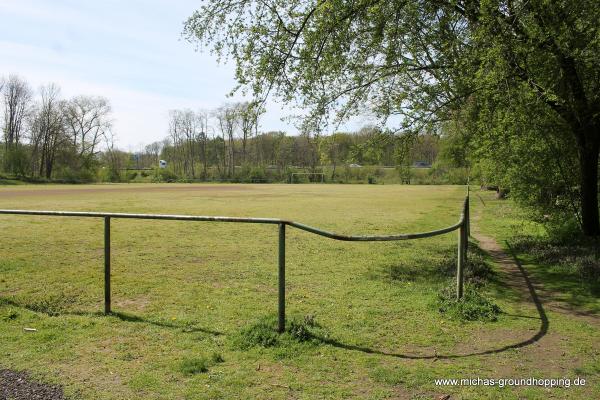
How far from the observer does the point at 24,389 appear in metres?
4.05

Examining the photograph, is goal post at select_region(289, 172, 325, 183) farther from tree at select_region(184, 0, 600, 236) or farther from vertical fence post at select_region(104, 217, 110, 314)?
vertical fence post at select_region(104, 217, 110, 314)

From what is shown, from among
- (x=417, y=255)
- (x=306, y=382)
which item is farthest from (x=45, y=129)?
(x=306, y=382)

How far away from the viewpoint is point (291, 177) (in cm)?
10556

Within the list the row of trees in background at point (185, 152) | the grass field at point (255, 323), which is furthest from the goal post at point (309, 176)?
the grass field at point (255, 323)

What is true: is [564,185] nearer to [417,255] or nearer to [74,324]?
[417,255]

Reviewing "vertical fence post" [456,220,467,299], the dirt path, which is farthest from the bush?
"vertical fence post" [456,220,467,299]

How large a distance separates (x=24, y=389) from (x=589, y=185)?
12930 mm

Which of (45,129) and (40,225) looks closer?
(40,225)

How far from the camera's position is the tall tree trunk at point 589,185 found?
38.8 feet

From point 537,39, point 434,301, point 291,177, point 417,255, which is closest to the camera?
point 434,301

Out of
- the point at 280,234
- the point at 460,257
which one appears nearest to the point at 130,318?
the point at 280,234

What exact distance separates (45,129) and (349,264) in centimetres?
8528

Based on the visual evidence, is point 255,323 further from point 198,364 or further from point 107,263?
point 107,263

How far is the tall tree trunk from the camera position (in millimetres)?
11820
